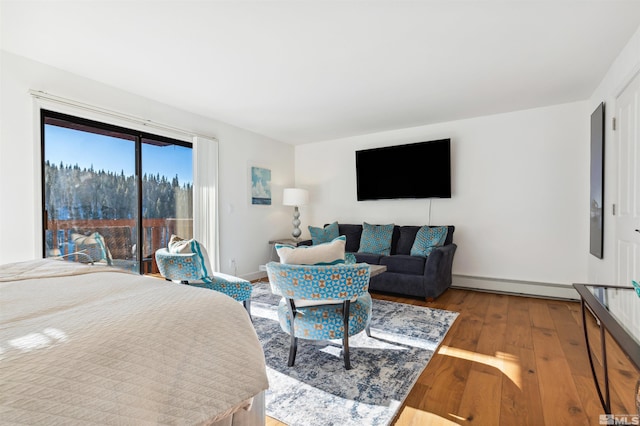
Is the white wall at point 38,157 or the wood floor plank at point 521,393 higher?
the white wall at point 38,157

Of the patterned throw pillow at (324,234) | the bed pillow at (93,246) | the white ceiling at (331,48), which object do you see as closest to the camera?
the white ceiling at (331,48)

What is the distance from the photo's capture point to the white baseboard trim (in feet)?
12.2

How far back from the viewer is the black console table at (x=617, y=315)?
910 millimetres

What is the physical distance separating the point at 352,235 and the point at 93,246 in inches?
134

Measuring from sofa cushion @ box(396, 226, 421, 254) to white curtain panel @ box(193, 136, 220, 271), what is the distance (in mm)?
2618

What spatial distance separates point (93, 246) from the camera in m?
3.09

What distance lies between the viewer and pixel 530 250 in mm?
3939

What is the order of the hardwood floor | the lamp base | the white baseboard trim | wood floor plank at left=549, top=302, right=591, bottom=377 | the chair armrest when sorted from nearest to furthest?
the hardwood floor → wood floor plank at left=549, top=302, right=591, bottom=377 → the chair armrest → the white baseboard trim → the lamp base

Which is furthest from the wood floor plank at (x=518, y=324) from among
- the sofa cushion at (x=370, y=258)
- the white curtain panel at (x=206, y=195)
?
the white curtain panel at (x=206, y=195)

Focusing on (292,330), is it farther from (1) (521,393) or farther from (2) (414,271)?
(2) (414,271)

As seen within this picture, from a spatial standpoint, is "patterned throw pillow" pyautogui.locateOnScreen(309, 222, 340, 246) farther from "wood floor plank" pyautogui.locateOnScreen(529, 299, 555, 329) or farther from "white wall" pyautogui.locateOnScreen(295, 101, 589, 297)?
"wood floor plank" pyautogui.locateOnScreen(529, 299, 555, 329)

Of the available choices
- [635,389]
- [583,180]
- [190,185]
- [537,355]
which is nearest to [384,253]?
[537,355]

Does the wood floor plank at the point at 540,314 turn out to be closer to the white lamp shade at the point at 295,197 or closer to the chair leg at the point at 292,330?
the chair leg at the point at 292,330

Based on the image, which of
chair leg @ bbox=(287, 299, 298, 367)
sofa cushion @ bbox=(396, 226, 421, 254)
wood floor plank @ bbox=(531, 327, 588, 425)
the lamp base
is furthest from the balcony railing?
wood floor plank @ bbox=(531, 327, 588, 425)
